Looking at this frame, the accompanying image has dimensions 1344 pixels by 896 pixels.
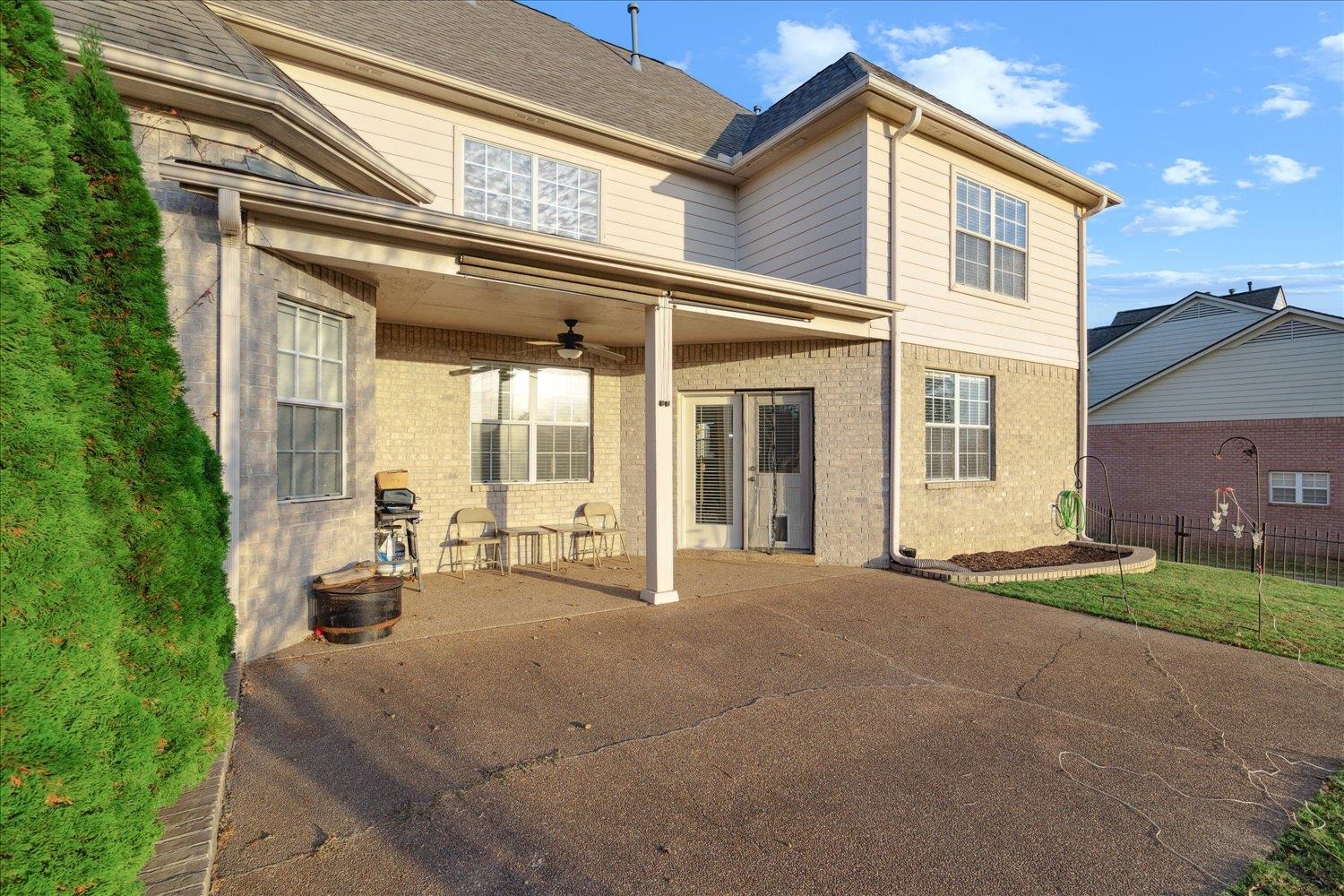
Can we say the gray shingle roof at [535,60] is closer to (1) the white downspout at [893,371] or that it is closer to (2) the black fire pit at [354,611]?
(1) the white downspout at [893,371]

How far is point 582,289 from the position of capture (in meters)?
6.14

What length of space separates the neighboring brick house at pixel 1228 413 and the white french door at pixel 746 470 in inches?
494

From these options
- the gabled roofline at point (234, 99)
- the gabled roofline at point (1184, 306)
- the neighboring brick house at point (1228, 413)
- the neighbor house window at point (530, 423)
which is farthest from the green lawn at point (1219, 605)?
the gabled roofline at point (1184, 306)

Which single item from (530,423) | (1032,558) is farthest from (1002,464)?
(530,423)

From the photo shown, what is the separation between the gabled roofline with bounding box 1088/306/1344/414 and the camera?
47.5 feet

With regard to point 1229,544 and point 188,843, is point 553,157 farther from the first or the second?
→ point 1229,544

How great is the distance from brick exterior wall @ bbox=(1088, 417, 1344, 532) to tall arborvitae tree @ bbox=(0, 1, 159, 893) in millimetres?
19946

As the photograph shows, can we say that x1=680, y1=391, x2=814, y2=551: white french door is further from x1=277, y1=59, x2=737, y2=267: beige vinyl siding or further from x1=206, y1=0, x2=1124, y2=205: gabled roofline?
x1=206, y1=0, x2=1124, y2=205: gabled roofline

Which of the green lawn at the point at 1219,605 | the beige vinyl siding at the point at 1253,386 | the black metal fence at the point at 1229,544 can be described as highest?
the beige vinyl siding at the point at 1253,386

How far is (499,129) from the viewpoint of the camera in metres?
8.88

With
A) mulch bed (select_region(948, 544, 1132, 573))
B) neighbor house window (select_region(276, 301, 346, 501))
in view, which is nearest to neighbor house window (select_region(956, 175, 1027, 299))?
mulch bed (select_region(948, 544, 1132, 573))

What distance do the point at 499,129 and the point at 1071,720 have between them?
9.33 metres

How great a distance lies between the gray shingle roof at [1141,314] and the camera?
69.3ft

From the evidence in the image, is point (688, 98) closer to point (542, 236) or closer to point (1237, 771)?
point (542, 236)
